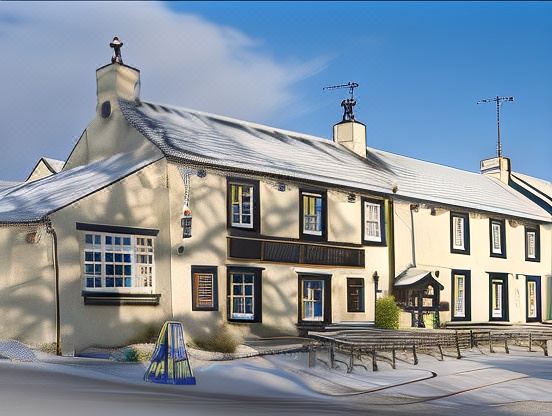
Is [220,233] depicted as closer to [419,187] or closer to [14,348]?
[14,348]

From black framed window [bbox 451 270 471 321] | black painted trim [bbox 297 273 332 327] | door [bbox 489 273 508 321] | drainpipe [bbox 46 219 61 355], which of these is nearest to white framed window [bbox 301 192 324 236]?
black painted trim [bbox 297 273 332 327]

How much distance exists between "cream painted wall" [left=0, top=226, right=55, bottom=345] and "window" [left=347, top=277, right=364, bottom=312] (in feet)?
33.6

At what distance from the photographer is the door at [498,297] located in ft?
101

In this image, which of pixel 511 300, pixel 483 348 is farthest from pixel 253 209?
pixel 511 300

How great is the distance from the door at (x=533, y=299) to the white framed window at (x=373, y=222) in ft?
34.6

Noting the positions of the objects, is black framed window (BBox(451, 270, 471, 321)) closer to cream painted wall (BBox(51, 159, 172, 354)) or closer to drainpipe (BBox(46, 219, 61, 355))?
cream painted wall (BBox(51, 159, 172, 354))

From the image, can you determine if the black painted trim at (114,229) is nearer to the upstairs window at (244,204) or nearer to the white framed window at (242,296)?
the upstairs window at (244,204)

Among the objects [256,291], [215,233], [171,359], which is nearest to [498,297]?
[256,291]

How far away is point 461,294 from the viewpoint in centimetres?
2944

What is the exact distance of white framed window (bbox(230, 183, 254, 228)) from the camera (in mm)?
21578

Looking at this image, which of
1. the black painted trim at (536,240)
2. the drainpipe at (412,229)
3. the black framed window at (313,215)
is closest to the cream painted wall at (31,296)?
the black framed window at (313,215)

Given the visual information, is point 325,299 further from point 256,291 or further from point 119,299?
point 119,299

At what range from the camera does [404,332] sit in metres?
22.1

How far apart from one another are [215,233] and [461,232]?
41.4 feet
